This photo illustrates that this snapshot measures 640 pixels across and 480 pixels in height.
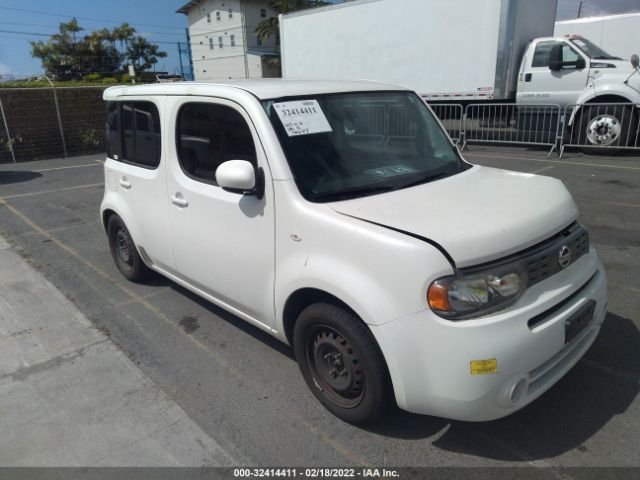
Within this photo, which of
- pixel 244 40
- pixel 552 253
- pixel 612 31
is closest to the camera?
pixel 552 253

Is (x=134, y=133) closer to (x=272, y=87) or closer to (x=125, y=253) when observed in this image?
(x=125, y=253)

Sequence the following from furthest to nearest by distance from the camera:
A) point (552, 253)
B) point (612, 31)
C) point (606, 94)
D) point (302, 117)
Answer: point (612, 31)
point (606, 94)
point (302, 117)
point (552, 253)

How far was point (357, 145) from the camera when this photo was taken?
10.2 feet

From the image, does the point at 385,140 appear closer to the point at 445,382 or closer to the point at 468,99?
the point at 445,382

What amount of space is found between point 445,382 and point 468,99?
37.7 feet

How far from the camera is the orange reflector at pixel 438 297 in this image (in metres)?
2.17

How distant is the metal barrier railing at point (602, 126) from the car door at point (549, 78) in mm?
539

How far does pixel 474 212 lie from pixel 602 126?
9763 mm

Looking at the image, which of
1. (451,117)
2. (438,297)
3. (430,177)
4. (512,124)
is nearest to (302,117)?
(430,177)

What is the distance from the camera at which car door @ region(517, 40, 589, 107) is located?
1109 cm

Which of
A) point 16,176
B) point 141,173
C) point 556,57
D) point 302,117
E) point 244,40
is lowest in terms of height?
point 16,176

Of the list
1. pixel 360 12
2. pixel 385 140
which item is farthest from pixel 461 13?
pixel 385 140

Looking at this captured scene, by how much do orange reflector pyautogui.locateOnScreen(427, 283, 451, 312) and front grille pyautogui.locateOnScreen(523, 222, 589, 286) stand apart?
0.49 m

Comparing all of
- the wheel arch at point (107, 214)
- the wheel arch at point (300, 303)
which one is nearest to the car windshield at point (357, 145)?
the wheel arch at point (300, 303)
